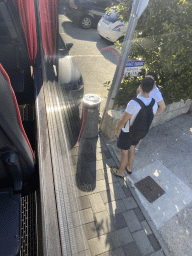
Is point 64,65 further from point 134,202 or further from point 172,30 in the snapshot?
point 134,202

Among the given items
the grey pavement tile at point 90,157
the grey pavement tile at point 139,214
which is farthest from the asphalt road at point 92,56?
the grey pavement tile at point 139,214

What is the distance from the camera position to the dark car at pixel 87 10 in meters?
10.3

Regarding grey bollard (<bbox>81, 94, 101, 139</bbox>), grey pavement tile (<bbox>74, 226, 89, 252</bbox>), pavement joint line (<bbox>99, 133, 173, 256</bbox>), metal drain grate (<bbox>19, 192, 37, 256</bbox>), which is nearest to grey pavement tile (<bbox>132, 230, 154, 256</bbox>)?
pavement joint line (<bbox>99, 133, 173, 256</bbox>)

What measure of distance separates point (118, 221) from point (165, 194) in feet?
3.62

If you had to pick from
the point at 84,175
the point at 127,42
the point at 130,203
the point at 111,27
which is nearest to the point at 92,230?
the point at 130,203

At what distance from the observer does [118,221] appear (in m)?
2.77

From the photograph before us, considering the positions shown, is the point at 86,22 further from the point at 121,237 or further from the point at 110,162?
the point at 121,237

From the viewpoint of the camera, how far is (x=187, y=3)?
285 cm

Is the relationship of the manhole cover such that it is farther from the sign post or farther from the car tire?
the car tire

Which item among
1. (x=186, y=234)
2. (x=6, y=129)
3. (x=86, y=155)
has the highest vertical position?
(x=6, y=129)

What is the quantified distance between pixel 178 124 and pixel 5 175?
194 inches

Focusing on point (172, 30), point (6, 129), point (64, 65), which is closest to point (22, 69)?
point (64, 65)

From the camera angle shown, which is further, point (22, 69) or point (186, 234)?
point (22, 69)

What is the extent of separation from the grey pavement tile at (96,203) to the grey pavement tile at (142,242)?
0.63 meters
